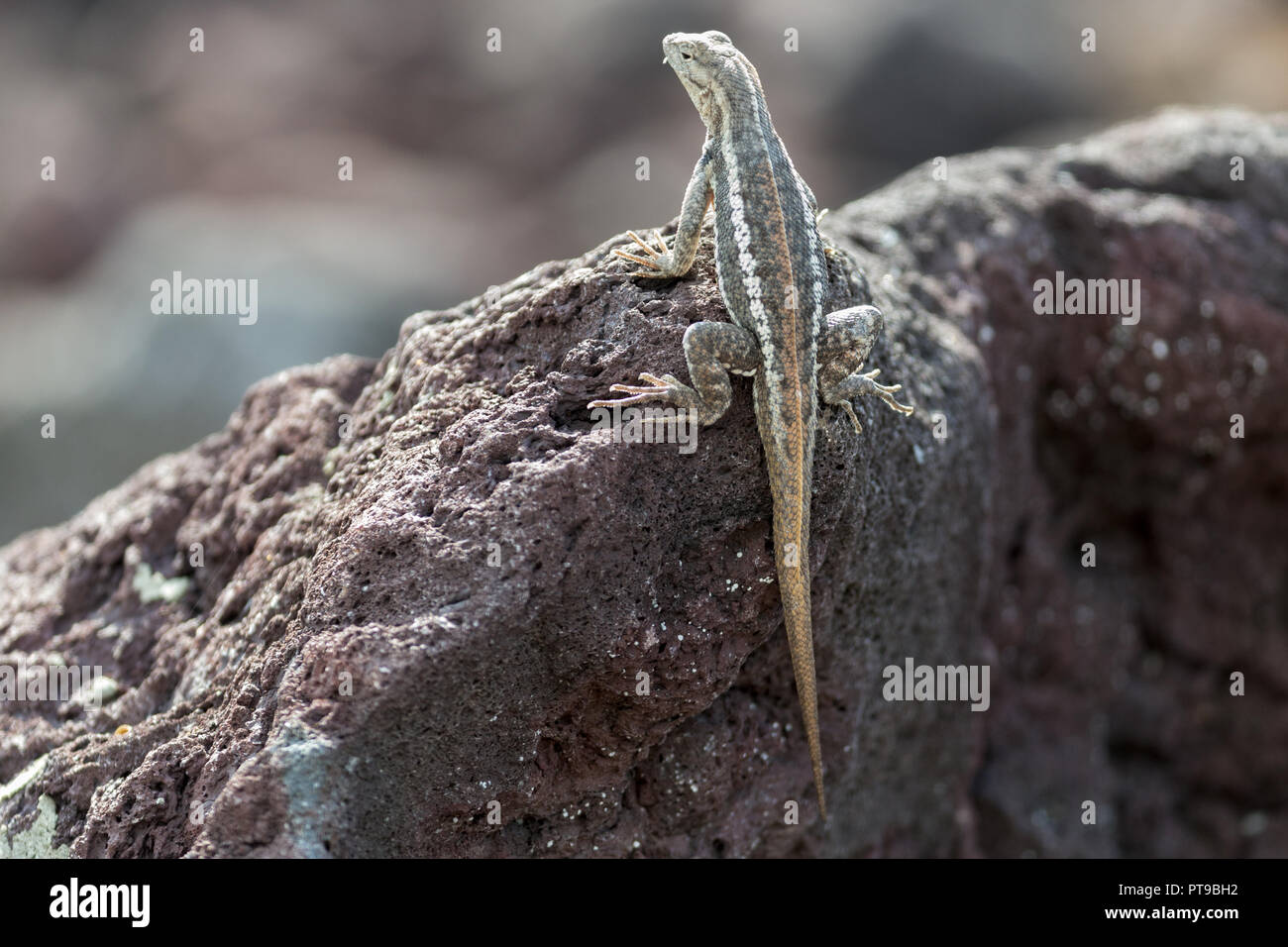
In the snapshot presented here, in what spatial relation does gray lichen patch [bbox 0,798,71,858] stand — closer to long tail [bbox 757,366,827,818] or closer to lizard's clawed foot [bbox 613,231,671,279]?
long tail [bbox 757,366,827,818]

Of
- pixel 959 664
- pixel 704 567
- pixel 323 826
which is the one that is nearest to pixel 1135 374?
pixel 959 664

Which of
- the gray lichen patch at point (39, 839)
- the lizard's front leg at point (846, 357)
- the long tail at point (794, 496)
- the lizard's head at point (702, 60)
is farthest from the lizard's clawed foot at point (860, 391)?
the gray lichen patch at point (39, 839)

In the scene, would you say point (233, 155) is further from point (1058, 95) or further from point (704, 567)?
point (704, 567)

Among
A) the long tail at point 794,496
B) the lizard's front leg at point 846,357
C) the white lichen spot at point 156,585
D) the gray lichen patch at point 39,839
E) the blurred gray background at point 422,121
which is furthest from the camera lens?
the blurred gray background at point 422,121

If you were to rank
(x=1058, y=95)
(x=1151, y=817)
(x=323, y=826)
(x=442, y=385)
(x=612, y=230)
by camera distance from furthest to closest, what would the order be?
1. (x=1058, y=95)
2. (x=612, y=230)
3. (x=1151, y=817)
4. (x=442, y=385)
5. (x=323, y=826)

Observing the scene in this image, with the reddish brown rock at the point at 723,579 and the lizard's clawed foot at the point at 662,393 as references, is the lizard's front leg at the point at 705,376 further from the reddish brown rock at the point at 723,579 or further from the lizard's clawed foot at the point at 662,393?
the reddish brown rock at the point at 723,579

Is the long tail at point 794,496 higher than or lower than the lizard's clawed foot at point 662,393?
lower
